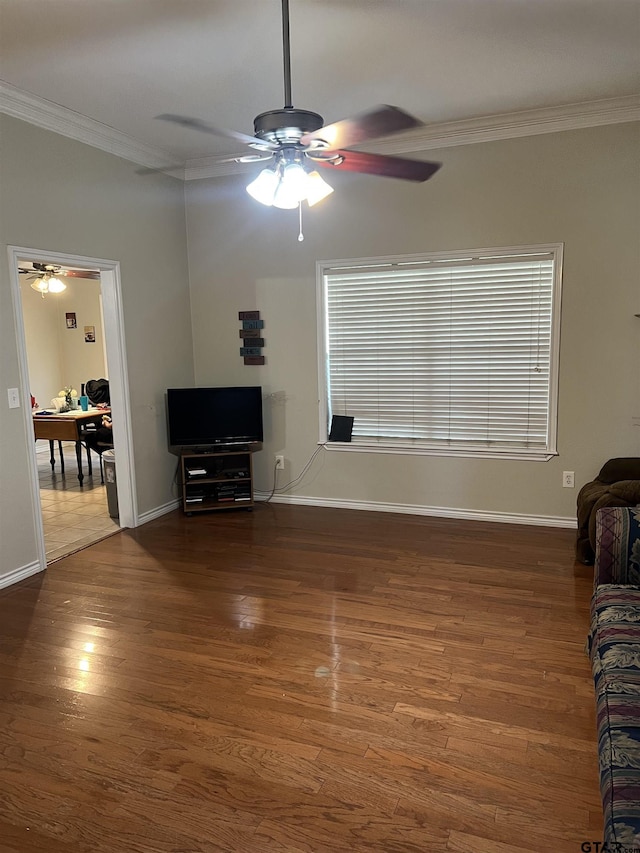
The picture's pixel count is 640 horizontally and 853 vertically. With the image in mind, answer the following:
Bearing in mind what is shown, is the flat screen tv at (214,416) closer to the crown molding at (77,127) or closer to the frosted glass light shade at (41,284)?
the crown molding at (77,127)

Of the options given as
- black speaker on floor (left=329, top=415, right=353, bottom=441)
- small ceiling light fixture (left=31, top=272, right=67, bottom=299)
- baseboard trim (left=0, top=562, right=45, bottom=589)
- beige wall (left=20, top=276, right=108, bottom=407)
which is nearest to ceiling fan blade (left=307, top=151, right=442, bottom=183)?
black speaker on floor (left=329, top=415, right=353, bottom=441)

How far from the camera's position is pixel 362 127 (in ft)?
7.34

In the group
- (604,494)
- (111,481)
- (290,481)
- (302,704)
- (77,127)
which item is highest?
(77,127)

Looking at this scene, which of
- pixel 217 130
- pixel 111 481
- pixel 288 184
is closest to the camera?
pixel 217 130

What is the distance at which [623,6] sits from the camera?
274 centimetres

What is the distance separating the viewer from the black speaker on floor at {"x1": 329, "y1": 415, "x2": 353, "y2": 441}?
16.7ft

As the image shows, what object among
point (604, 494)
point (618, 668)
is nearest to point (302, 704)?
point (618, 668)

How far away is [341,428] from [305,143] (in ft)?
9.75

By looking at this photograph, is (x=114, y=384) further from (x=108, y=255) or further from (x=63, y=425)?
(x=63, y=425)

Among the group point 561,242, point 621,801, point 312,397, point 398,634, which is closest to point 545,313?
point 561,242

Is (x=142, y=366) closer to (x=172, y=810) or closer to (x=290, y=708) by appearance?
(x=290, y=708)

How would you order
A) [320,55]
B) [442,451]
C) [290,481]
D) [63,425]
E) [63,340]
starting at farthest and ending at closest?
1. [63,340]
2. [63,425]
3. [290,481]
4. [442,451]
5. [320,55]

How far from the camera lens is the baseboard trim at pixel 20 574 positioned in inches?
147

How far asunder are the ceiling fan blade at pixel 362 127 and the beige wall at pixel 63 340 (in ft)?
22.5
